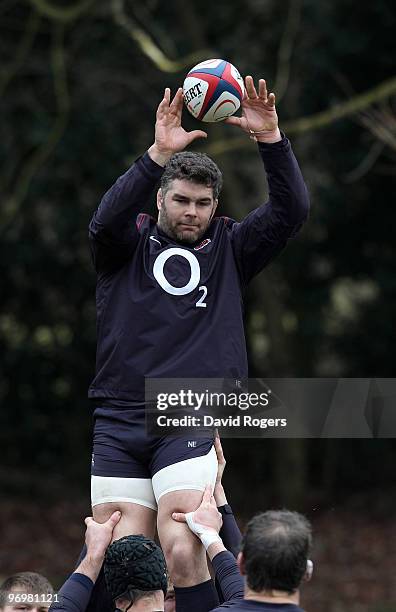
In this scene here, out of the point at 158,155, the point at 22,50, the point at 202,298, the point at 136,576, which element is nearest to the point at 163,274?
the point at 202,298

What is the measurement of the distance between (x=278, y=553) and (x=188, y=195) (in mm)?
2161

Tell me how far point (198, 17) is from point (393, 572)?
7.05 meters

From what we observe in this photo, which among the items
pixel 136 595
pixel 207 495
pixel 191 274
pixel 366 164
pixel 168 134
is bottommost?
pixel 136 595

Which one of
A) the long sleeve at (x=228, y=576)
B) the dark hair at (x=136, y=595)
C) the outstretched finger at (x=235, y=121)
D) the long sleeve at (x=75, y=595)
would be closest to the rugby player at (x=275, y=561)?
the dark hair at (x=136, y=595)

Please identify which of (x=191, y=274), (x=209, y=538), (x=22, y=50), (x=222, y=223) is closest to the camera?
(x=209, y=538)

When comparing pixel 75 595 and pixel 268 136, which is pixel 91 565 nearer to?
pixel 75 595

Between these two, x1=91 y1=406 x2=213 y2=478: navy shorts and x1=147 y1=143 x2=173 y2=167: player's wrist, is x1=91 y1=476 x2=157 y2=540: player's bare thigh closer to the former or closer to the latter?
x1=91 y1=406 x2=213 y2=478: navy shorts

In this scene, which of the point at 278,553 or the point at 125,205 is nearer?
the point at 278,553

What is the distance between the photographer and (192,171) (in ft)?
17.2

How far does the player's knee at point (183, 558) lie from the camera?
4.93m

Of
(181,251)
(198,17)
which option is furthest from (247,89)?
(198,17)

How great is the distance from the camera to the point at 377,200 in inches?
Result: 540

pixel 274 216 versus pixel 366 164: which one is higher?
pixel 366 164

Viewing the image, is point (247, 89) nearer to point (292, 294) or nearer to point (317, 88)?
point (317, 88)
